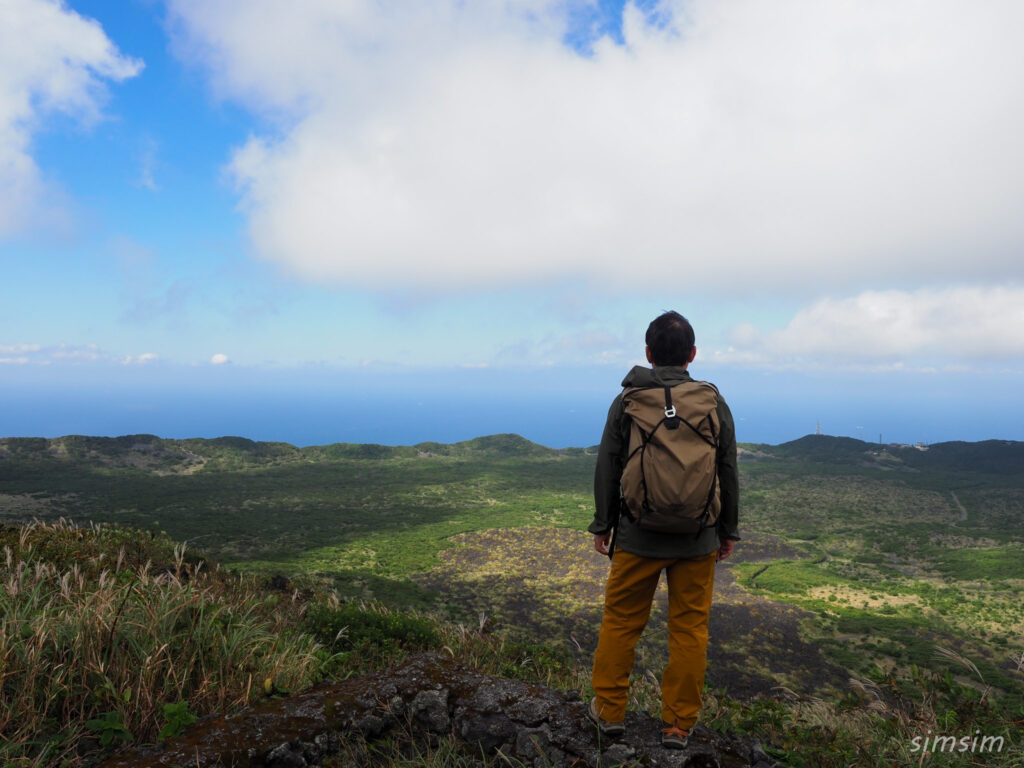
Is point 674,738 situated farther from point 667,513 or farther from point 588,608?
point 588,608

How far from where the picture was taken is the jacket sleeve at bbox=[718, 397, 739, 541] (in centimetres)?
298

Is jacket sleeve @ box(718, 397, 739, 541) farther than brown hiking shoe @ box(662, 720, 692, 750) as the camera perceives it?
Yes

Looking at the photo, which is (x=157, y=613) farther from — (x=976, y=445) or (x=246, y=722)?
(x=976, y=445)

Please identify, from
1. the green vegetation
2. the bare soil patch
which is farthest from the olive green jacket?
the bare soil patch

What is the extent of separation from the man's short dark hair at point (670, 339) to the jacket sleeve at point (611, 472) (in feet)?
1.32

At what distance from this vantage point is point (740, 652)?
18.6 metres

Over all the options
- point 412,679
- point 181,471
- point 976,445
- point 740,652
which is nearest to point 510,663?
point 412,679

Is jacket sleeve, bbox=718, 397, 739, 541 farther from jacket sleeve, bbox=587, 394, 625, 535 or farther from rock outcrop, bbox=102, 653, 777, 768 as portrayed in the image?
rock outcrop, bbox=102, 653, 777, 768

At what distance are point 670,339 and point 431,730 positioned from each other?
2.62 metres

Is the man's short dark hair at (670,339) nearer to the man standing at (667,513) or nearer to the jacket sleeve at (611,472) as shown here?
the man standing at (667,513)

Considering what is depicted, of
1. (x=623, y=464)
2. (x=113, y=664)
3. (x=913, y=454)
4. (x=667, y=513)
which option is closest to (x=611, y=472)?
(x=623, y=464)

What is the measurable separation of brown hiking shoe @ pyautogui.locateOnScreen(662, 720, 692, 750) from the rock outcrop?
0.04 m

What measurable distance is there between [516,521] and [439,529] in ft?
22.6

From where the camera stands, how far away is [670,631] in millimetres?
2836
